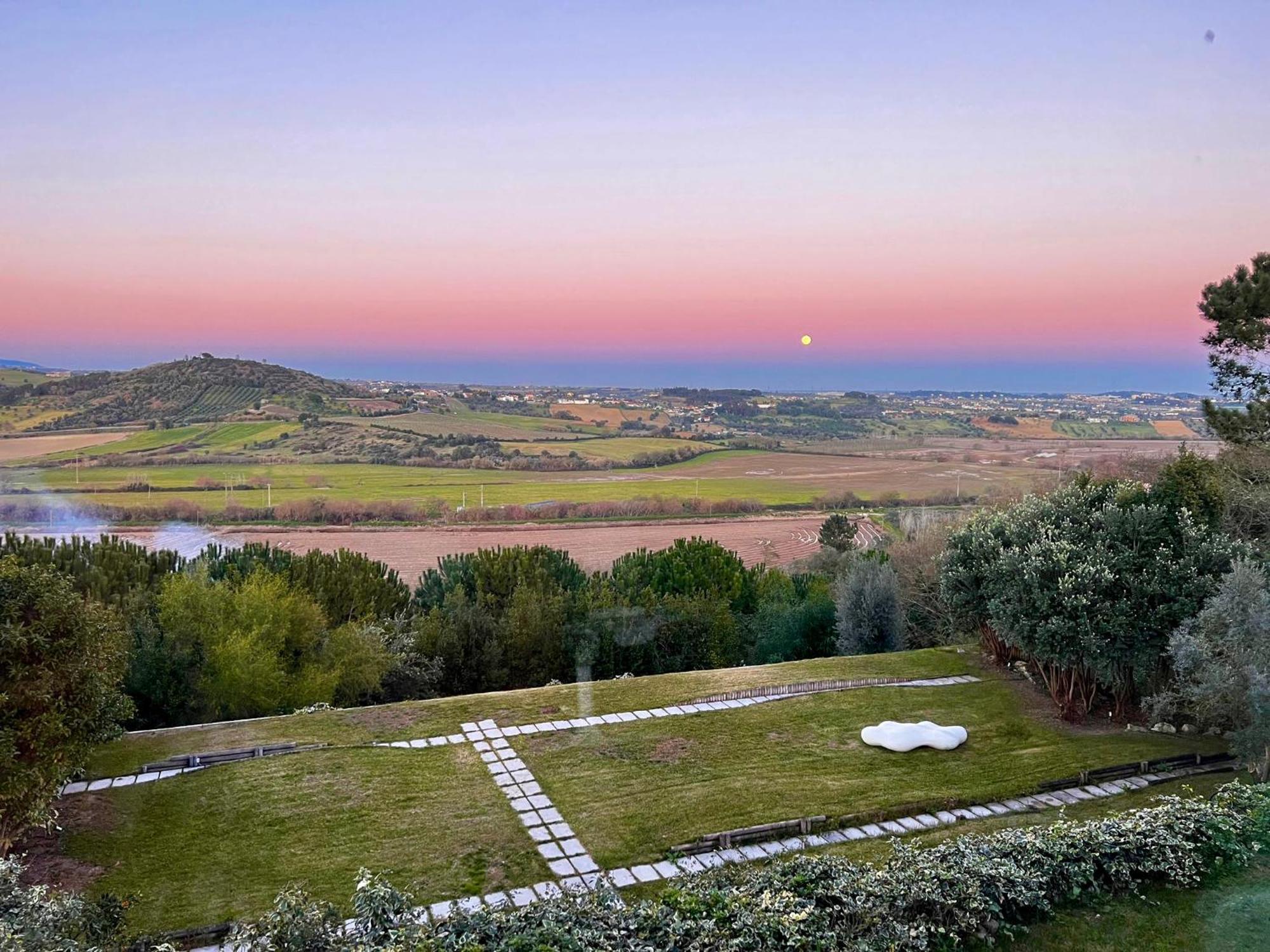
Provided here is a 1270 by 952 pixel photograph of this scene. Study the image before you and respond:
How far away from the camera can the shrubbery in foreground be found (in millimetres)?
5215

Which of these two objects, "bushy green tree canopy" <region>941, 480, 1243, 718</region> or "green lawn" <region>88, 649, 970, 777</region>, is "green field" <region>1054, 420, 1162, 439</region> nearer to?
"bushy green tree canopy" <region>941, 480, 1243, 718</region>

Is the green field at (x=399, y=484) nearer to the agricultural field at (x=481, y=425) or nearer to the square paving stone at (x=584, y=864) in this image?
the agricultural field at (x=481, y=425)

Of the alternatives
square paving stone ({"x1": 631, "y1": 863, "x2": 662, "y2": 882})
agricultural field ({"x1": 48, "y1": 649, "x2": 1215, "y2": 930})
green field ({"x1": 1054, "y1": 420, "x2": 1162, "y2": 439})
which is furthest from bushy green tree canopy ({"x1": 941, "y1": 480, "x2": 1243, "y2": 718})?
green field ({"x1": 1054, "y1": 420, "x2": 1162, "y2": 439})

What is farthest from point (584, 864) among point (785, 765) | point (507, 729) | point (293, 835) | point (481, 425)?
point (481, 425)

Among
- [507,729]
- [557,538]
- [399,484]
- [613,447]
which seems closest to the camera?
[507,729]

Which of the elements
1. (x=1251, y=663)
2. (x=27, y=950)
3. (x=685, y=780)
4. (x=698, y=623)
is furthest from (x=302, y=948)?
(x=698, y=623)

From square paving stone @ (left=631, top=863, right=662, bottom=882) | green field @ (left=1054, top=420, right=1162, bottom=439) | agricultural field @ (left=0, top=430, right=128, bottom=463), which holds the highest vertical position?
green field @ (left=1054, top=420, right=1162, bottom=439)

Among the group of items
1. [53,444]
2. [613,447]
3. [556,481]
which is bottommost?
[556,481]

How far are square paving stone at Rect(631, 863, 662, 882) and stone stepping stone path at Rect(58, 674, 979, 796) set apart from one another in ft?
11.2

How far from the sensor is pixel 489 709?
11.6 meters

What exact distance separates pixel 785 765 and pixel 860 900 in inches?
160

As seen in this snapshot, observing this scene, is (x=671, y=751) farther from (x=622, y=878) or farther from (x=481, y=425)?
(x=481, y=425)

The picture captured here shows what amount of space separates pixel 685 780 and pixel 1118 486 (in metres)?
8.46

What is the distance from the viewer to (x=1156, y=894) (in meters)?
6.79
